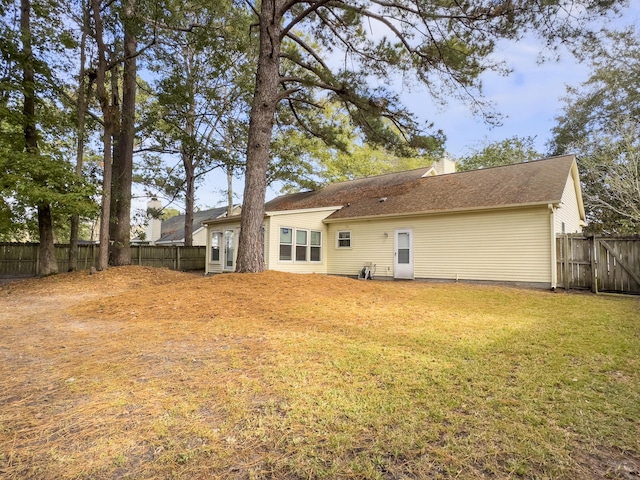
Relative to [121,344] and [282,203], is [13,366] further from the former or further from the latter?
[282,203]

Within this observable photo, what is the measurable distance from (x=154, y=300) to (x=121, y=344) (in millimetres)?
2504

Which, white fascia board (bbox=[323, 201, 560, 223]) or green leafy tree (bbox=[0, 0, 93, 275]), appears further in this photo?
white fascia board (bbox=[323, 201, 560, 223])

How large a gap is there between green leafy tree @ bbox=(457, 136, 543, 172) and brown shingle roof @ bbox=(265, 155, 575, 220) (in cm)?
1223

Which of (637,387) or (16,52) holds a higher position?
(16,52)

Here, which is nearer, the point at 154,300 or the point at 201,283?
the point at 154,300

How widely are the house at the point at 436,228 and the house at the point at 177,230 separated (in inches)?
506

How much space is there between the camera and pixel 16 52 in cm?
983

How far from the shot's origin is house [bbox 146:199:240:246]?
27859 mm

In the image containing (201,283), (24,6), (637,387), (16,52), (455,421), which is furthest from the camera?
(24,6)

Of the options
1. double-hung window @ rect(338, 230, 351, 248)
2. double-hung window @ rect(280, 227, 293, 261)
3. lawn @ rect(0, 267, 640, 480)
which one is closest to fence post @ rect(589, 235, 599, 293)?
lawn @ rect(0, 267, 640, 480)

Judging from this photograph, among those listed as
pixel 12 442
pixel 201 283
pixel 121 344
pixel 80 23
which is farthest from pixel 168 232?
pixel 12 442

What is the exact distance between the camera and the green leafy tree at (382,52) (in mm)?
8062

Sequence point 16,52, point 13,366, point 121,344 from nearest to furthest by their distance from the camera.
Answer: point 13,366, point 121,344, point 16,52

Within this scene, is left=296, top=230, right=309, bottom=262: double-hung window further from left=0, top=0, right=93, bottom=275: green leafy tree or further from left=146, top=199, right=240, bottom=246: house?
left=146, top=199, right=240, bottom=246: house
